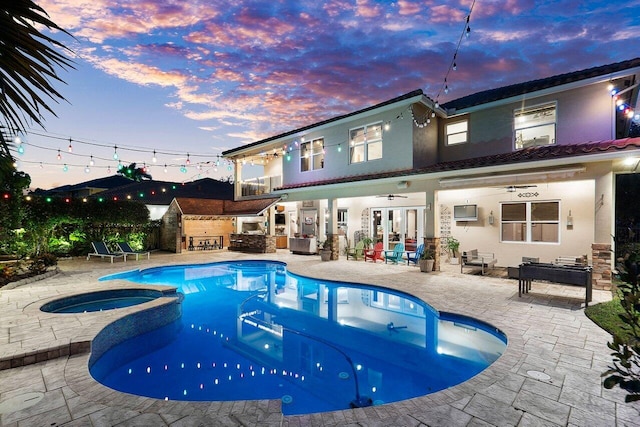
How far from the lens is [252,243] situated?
21.8 m

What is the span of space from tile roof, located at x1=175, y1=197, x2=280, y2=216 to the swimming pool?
1088 centimetres

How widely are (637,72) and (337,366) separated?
13763 millimetres

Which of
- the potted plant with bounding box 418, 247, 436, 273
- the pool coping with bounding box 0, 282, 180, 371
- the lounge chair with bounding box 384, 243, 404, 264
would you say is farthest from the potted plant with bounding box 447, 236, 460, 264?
the pool coping with bounding box 0, 282, 180, 371

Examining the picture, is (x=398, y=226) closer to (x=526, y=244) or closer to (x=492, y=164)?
(x=526, y=244)

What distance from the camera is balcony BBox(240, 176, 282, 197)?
2277 cm

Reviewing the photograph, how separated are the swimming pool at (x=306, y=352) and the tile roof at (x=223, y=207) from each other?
10.9m

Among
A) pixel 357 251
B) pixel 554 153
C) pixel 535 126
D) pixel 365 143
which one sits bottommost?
pixel 357 251

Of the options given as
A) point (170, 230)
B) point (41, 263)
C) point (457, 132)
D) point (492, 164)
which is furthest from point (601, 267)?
point (170, 230)

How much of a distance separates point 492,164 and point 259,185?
55.7ft

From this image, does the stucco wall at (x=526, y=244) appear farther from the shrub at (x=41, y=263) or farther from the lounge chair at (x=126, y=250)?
the lounge chair at (x=126, y=250)

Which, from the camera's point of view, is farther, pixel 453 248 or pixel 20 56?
pixel 453 248

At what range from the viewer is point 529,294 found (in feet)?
30.4

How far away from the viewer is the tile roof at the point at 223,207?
20938mm

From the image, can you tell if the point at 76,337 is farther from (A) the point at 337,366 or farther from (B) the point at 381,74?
(B) the point at 381,74
